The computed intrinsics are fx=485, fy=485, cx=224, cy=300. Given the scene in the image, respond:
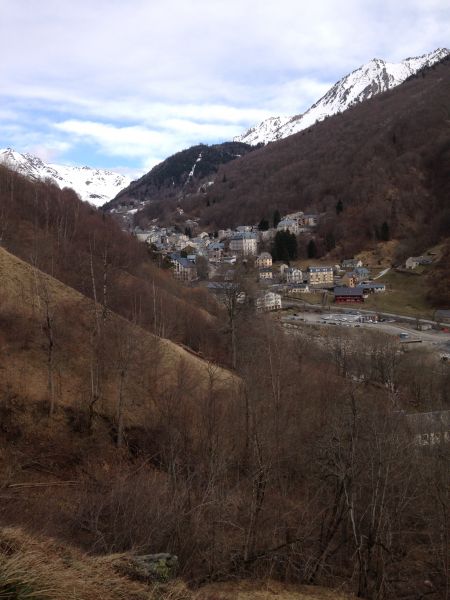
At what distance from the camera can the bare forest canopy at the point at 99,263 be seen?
2169cm

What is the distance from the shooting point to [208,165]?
18938 centimetres

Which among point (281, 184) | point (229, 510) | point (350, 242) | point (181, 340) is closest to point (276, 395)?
point (229, 510)

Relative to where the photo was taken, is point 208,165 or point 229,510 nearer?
point 229,510

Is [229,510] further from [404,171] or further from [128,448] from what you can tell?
[404,171]

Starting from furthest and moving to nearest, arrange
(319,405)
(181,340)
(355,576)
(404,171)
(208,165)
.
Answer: (208,165) < (404,171) < (181,340) < (319,405) < (355,576)

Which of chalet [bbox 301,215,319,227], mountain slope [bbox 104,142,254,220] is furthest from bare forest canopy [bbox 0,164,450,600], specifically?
mountain slope [bbox 104,142,254,220]

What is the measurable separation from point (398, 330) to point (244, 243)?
48.7 metres

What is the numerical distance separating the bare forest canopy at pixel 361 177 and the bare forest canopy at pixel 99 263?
5225 cm

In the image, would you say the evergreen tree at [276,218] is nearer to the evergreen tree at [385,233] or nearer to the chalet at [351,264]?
the evergreen tree at [385,233]

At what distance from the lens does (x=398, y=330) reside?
143ft

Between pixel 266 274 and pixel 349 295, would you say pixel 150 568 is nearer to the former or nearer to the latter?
pixel 349 295

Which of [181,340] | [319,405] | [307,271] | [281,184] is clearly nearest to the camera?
[319,405]

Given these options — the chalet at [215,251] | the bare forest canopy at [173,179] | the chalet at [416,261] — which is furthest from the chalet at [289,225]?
the bare forest canopy at [173,179]

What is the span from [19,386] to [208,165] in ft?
606
